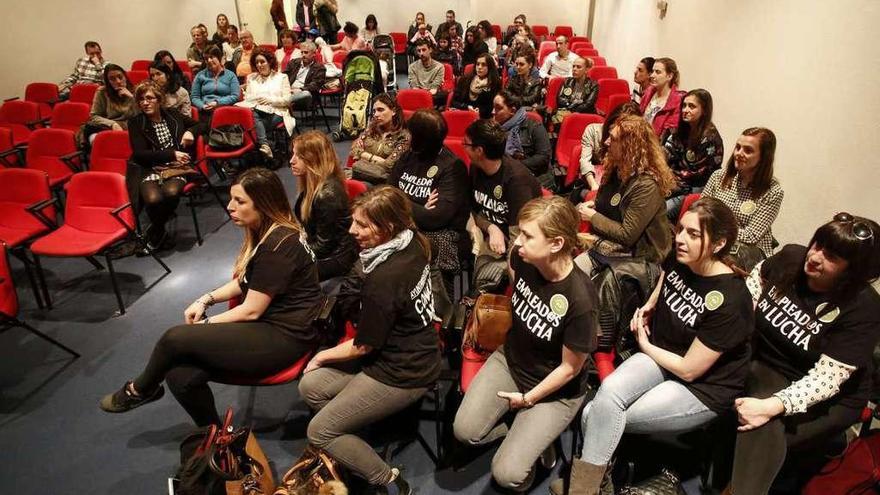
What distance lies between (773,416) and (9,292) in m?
3.58

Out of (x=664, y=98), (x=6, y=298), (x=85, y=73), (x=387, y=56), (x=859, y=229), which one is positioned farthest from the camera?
(x=387, y=56)

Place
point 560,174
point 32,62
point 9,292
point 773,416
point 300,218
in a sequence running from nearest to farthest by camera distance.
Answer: point 773,416
point 9,292
point 300,218
point 560,174
point 32,62

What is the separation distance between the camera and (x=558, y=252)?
1922 mm

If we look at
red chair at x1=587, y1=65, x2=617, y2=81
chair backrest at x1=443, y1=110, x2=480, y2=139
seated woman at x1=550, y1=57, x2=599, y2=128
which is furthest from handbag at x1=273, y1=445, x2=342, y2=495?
red chair at x1=587, y1=65, x2=617, y2=81

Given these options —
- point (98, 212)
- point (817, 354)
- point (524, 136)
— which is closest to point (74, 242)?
point (98, 212)

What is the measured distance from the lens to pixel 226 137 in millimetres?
4910

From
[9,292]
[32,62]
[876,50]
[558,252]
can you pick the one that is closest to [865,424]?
[558,252]

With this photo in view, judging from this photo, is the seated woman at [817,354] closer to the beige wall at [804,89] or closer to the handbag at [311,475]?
the beige wall at [804,89]

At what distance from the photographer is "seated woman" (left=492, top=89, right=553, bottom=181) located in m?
4.06

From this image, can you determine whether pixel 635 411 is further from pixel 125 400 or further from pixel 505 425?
pixel 125 400

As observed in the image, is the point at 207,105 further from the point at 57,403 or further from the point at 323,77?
the point at 57,403

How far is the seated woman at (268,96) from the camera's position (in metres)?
5.84

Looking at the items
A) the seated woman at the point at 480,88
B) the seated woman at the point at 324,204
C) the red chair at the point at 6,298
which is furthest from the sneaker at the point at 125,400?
the seated woman at the point at 480,88

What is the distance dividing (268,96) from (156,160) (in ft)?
6.33
